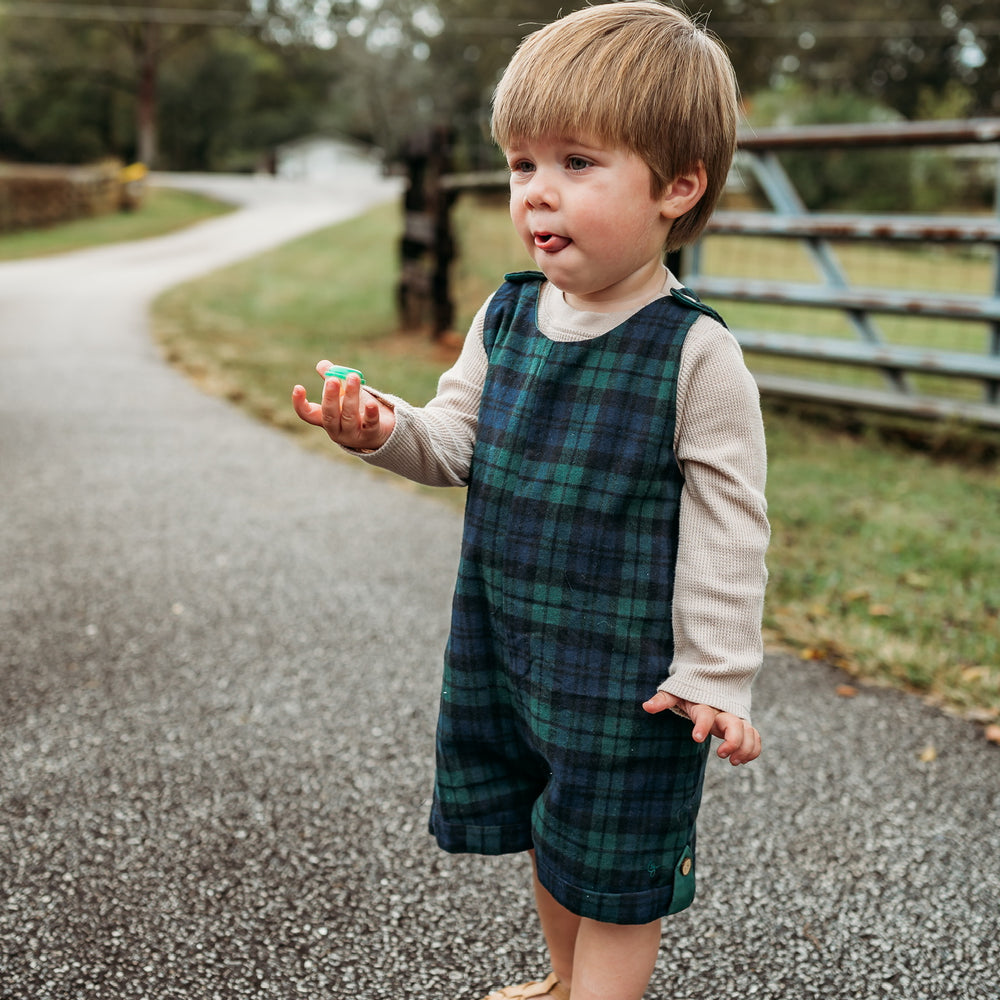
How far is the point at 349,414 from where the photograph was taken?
4.44ft

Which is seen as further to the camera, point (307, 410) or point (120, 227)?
point (120, 227)

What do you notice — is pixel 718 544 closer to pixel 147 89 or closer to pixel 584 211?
pixel 584 211

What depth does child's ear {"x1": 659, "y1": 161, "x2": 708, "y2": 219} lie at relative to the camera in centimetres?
133

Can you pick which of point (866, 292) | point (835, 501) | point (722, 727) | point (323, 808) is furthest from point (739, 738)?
point (866, 292)

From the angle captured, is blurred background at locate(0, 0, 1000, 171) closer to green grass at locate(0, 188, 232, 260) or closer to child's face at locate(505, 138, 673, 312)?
green grass at locate(0, 188, 232, 260)

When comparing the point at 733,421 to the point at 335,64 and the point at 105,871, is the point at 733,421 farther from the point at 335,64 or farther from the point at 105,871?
the point at 335,64

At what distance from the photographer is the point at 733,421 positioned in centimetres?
134

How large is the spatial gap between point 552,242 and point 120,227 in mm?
20241

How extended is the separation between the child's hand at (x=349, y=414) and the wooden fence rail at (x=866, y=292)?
175 inches

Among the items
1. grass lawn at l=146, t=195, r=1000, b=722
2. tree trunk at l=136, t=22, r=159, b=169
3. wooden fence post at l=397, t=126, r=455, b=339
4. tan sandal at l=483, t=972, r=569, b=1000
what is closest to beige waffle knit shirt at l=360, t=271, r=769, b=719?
tan sandal at l=483, t=972, r=569, b=1000

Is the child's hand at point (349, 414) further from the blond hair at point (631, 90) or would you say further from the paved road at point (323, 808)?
the paved road at point (323, 808)

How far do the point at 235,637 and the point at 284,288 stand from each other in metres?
9.13

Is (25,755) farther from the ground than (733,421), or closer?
closer

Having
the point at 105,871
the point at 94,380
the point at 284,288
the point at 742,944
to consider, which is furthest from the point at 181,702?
the point at 284,288
